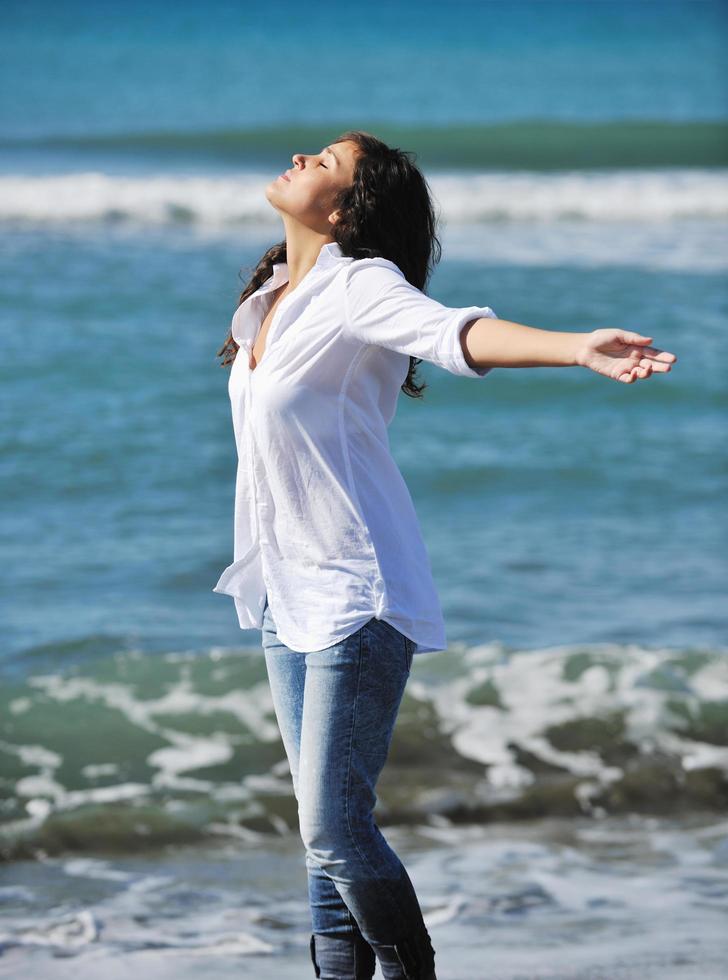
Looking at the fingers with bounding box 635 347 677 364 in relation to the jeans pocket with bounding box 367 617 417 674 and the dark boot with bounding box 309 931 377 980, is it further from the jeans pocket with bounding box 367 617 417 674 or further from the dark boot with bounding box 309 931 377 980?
the dark boot with bounding box 309 931 377 980

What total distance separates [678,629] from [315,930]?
3.57 m

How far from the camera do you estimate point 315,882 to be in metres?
2.52

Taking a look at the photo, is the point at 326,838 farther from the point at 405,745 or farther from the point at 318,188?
the point at 405,745

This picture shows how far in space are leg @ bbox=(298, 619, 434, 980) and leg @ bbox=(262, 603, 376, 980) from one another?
0.27 feet

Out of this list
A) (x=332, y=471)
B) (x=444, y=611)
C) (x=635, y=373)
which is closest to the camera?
(x=635, y=373)

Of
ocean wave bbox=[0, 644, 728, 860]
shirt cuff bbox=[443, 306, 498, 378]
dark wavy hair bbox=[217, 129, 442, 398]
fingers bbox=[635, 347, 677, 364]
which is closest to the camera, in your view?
fingers bbox=[635, 347, 677, 364]

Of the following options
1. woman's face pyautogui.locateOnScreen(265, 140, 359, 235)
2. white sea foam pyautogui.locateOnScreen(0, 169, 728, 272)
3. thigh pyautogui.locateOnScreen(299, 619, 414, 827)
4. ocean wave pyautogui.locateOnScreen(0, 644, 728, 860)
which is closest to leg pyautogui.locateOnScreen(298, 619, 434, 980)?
thigh pyautogui.locateOnScreen(299, 619, 414, 827)

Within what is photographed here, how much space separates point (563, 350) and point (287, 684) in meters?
0.85

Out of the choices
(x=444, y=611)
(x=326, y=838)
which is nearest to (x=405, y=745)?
(x=444, y=611)

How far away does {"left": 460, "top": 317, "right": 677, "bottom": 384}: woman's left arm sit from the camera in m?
1.94

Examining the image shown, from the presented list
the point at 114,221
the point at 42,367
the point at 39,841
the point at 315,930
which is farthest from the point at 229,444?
the point at 114,221

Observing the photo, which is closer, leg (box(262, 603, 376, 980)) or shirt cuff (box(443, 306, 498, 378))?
shirt cuff (box(443, 306, 498, 378))

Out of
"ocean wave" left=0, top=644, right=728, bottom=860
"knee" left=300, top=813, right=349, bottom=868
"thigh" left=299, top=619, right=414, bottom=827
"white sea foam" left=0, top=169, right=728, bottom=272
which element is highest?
"white sea foam" left=0, top=169, right=728, bottom=272

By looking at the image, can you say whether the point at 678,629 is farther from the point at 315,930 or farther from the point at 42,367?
the point at 42,367
